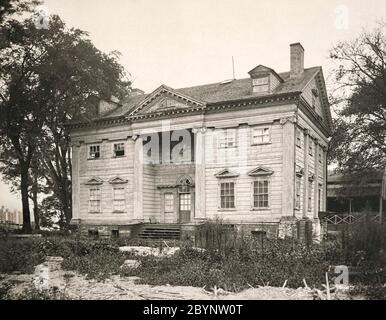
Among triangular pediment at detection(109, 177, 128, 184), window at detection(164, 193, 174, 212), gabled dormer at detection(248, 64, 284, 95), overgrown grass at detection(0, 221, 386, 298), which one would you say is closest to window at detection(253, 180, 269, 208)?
gabled dormer at detection(248, 64, 284, 95)

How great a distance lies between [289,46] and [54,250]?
58.5 ft

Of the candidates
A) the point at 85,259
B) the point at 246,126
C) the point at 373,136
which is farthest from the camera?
the point at 373,136

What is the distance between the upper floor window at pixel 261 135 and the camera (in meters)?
24.1

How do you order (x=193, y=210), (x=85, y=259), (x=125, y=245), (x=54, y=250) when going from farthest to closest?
(x=193, y=210) → (x=125, y=245) → (x=54, y=250) → (x=85, y=259)

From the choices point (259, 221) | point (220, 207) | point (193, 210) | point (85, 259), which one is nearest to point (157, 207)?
point (193, 210)

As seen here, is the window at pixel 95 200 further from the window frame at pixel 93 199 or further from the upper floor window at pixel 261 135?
the upper floor window at pixel 261 135

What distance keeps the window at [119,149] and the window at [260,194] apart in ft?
32.9

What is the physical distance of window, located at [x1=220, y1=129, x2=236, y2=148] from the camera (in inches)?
983

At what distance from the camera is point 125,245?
902 inches

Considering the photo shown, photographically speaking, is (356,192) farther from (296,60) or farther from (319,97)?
(296,60)

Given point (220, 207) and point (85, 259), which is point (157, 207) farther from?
point (85, 259)

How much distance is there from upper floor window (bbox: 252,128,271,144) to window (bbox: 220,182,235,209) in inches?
116

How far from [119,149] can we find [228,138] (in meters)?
8.37

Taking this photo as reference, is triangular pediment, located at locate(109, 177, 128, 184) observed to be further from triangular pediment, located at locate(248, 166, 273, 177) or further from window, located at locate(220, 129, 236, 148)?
triangular pediment, located at locate(248, 166, 273, 177)
